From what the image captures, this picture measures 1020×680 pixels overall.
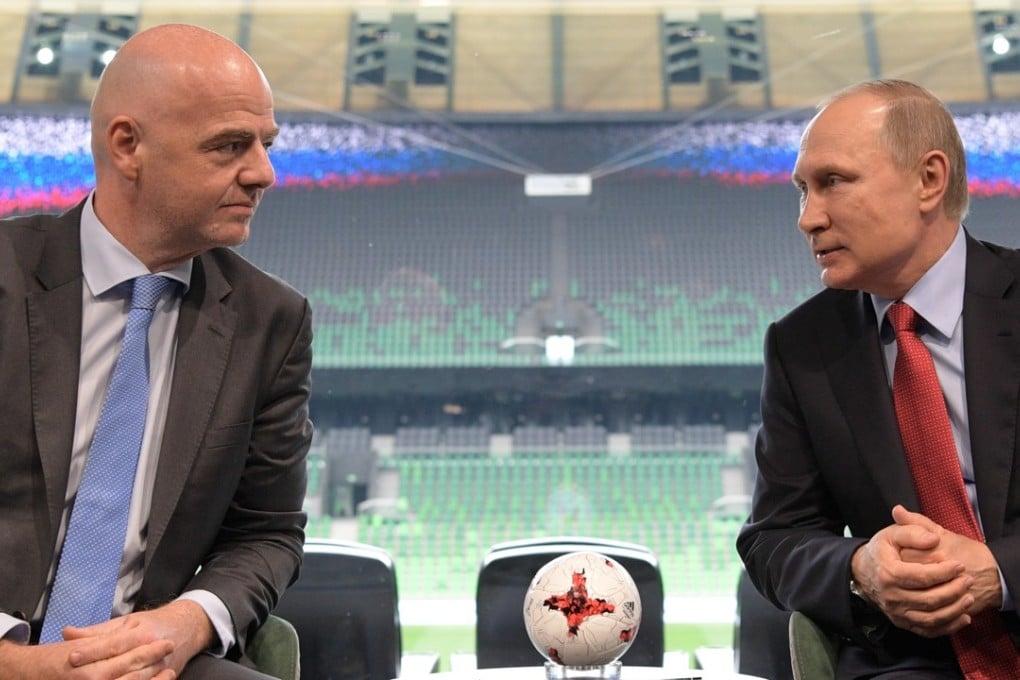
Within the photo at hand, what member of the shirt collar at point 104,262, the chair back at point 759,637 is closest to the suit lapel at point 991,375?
the chair back at point 759,637

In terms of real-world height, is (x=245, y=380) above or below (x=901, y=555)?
above

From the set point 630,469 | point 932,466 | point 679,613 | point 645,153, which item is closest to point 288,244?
point 645,153

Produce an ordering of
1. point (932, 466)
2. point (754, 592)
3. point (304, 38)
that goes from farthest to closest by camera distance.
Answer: point (304, 38) → point (754, 592) → point (932, 466)

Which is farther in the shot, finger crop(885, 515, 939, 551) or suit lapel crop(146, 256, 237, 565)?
suit lapel crop(146, 256, 237, 565)

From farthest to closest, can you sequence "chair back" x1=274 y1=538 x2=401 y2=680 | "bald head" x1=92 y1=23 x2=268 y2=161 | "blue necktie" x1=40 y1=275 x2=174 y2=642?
1. "chair back" x1=274 y1=538 x2=401 y2=680
2. "bald head" x1=92 y1=23 x2=268 y2=161
3. "blue necktie" x1=40 y1=275 x2=174 y2=642

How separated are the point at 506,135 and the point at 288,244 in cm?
99

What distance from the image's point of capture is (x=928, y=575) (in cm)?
186

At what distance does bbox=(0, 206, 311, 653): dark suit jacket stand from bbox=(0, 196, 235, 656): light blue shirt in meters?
0.03

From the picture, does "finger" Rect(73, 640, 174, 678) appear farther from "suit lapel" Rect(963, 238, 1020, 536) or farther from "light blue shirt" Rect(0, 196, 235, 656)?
"suit lapel" Rect(963, 238, 1020, 536)

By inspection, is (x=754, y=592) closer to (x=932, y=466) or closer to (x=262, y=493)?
(x=932, y=466)

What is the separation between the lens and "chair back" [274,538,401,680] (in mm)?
2992

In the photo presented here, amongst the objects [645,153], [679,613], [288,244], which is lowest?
[679,613]

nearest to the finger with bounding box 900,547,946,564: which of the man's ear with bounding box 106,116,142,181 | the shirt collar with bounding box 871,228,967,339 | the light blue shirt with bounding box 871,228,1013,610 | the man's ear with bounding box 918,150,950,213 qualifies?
the light blue shirt with bounding box 871,228,1013,610

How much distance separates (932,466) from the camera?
206 cm
